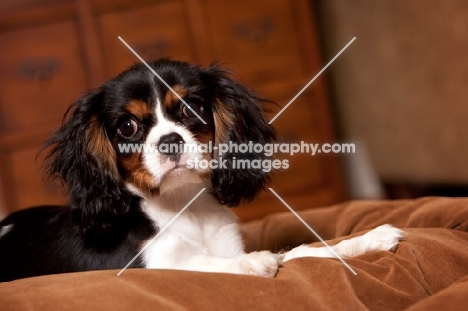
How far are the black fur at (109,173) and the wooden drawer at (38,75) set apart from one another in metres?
1.44

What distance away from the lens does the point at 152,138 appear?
1.57 m

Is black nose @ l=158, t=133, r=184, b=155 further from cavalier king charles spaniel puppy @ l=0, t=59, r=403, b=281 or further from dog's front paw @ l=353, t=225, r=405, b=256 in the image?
dog's front paw @ l=353, t=225, r=405, b=256

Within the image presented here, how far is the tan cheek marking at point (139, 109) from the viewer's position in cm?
161

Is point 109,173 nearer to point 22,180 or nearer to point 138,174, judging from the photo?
point 138,174

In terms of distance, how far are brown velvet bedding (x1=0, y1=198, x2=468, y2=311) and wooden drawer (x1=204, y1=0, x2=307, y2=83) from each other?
76.6 inches

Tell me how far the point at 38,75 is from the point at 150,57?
522 mm

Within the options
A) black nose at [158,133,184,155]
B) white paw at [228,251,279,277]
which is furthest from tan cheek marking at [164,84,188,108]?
white paw at [228,251,279,277]

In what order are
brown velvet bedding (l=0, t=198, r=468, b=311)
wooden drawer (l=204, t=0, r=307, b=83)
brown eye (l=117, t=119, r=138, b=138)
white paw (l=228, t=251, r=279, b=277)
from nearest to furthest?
brown velvet bedding (l=0, t=198, r=468, b=311) < white paw (l=228, t=251, r=279, b=277) < brown eye (l=117, t=119, r=138, b=138) < wooden drawer (l=204, t=0, r=307, b=83)

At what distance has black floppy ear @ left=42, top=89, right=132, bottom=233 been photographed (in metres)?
1.60

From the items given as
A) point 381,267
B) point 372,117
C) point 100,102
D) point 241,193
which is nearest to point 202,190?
point 241,193

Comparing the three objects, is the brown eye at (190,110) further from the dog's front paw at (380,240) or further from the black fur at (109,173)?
the dog's front paw at (380,240)

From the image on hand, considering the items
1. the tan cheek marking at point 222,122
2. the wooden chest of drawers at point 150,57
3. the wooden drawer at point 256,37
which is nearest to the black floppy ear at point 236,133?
the tan cheek marking at point 222,122

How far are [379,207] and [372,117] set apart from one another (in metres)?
1.58

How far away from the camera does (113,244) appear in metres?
1.60
